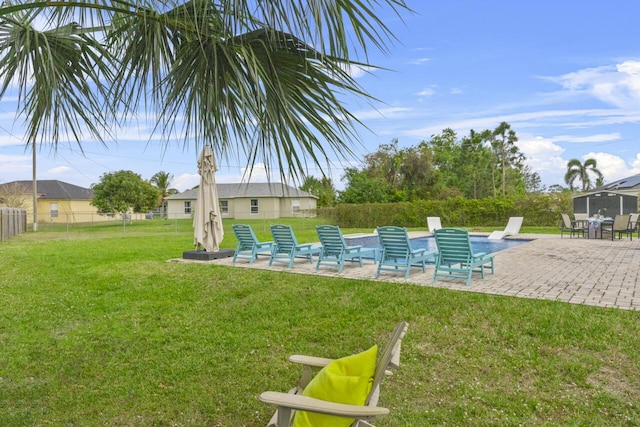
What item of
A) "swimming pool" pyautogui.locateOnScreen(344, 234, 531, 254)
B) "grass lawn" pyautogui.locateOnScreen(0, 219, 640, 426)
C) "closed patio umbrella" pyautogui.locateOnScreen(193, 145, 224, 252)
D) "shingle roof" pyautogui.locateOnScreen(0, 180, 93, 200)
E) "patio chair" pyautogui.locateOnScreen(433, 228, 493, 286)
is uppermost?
"shingle roof" pyautogui.locateOnScreen(0, 180, 93, 200)

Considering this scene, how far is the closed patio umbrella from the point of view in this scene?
34.3ft

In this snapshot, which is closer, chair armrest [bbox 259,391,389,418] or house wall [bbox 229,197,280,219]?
chair armrest [bbox 259,391,389,418]

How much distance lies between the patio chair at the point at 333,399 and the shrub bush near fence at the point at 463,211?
2358 centimetres

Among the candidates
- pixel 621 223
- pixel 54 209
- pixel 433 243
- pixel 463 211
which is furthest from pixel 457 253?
pixel 54 209

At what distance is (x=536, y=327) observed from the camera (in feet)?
16.4

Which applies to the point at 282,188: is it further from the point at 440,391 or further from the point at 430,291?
the point at 430,291

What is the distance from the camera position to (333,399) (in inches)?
97.3

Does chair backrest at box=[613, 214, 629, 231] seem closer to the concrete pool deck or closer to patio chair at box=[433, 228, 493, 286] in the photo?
the concrete pool deck

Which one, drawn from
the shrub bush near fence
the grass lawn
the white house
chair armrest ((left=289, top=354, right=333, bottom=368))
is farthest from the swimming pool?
the white house

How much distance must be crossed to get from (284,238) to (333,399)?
24.7 feet

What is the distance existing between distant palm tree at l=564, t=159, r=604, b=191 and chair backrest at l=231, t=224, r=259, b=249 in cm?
5284

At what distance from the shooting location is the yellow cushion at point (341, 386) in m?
2.46

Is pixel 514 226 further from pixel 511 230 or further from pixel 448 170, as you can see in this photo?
pixel 448 170

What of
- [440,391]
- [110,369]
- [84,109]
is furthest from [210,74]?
[110,369]
